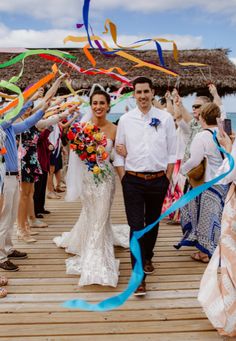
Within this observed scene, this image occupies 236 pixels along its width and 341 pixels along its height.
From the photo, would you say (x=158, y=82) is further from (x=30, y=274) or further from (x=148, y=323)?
(x=148, y=323)

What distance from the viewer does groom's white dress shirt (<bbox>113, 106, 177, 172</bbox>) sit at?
4078mm

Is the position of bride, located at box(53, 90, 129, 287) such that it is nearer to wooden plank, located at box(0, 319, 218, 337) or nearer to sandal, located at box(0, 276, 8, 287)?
sandal, located at box(0, 276, 8, 287)

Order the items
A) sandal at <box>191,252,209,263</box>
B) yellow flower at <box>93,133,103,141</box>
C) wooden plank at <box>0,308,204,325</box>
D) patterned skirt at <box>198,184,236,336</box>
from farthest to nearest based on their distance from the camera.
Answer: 1. sandal at <box>191,252,209,263</box>
2. yellow flower at <box>93,133,103,141</box>
3. wooden plank at <box>0,308,204,325</box>
4. patterned skirt at <box>198,184,236,336</box>

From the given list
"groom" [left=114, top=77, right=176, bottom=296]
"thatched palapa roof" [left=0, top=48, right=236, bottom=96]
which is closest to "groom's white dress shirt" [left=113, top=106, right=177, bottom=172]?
"groom" [left=114, top=77, right=176, bottom=296]

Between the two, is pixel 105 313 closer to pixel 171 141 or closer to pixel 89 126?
pixel 171 141

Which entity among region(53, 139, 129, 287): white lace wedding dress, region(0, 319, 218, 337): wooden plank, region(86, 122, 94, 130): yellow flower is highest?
region(86, 122, 94, 130): yellow flower

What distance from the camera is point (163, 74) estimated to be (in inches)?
580

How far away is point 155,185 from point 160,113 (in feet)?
2.52

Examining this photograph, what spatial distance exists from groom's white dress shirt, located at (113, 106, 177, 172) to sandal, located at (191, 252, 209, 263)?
4.53 ft

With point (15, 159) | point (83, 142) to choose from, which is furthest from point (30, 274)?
point (83, 142)

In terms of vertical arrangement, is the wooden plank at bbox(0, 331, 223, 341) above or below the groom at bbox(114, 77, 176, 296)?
below

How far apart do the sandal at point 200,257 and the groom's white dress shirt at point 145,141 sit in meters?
1.38

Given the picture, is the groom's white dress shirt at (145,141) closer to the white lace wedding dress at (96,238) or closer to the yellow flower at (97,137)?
the yellow flower at (97,137)

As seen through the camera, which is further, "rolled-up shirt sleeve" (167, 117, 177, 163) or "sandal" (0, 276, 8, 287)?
"rolled-up shirt sleeve" (167, 117, 177, 163)
